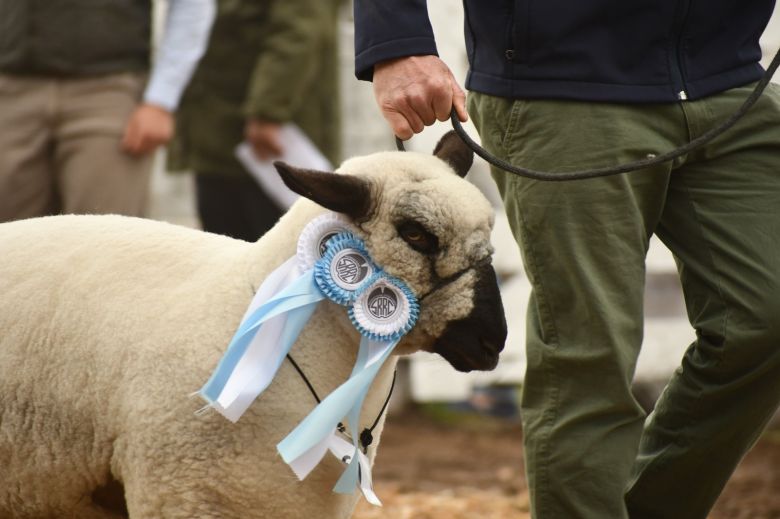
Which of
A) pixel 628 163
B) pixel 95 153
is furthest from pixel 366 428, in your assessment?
pixel 95 153

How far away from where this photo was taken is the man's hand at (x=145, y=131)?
453 cm

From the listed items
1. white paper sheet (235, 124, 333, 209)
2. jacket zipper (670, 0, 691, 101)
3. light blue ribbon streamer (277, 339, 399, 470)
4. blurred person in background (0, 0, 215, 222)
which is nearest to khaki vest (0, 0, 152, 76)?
blurred person in background (0, 0, 215, 222)

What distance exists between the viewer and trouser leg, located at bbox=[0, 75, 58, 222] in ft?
14.4

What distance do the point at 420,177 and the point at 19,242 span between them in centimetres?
97

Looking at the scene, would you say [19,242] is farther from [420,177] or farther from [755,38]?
[755,38]

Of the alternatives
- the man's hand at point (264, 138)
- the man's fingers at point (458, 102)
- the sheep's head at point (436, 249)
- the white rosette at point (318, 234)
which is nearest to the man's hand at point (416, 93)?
the man's fingers at point (458, 102)

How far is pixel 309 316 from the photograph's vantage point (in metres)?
2.67

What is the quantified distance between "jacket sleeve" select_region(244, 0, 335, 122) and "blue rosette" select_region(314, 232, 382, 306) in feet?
9.13

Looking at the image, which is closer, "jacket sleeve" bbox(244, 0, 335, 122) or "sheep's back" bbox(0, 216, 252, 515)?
"sheep's back" bbox(0, 216, 252, 515)

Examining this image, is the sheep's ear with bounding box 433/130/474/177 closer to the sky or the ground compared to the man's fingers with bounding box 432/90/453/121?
closer to the ground

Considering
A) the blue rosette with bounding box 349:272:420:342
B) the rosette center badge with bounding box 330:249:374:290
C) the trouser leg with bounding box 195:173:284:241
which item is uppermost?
the rosette center badge with bounding box 330:249:374:290

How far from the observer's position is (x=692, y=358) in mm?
3002

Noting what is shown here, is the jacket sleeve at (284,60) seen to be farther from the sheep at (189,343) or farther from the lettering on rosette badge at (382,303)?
the lettering on rosette badge at (382,303)

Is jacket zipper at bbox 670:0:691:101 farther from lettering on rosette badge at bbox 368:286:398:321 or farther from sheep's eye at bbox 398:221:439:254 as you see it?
lettering on rosette badge at bbox 368:286:398:321
